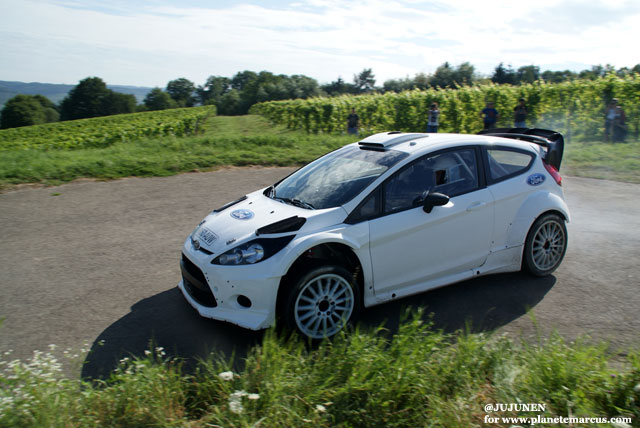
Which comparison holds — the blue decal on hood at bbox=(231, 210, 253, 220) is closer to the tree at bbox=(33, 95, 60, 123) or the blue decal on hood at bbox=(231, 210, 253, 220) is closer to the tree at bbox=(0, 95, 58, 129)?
the tree at bbox=(0, 95, 58, 129)

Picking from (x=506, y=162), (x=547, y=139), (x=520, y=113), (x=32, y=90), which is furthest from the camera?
(x=32, y=90)

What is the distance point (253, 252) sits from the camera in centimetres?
404

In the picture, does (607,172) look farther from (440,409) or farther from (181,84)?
(181,84)

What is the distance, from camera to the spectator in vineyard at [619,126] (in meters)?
18.9

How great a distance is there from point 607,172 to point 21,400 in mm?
13067

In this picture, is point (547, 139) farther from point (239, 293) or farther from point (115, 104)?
point (115, 104)

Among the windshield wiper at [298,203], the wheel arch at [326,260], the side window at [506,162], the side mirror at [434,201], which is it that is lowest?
the wheel arch at [326,260]

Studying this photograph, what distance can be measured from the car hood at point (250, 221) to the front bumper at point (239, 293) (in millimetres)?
210

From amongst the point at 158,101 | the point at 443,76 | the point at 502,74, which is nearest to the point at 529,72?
the point at 502,74

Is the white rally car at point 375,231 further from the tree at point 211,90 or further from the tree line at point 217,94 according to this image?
the tree at point 211,90

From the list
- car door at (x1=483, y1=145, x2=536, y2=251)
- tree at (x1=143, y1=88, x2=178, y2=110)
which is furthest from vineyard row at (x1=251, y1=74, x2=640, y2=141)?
tree at (x1=143, y1=88, x2=178, y2=110)

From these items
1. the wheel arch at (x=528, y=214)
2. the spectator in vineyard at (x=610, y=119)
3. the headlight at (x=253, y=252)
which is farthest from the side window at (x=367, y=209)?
the spectator in vineyard at (x=610, y=119)

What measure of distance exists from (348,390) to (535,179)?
354 centimetres

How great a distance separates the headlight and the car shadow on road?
2.37ft
